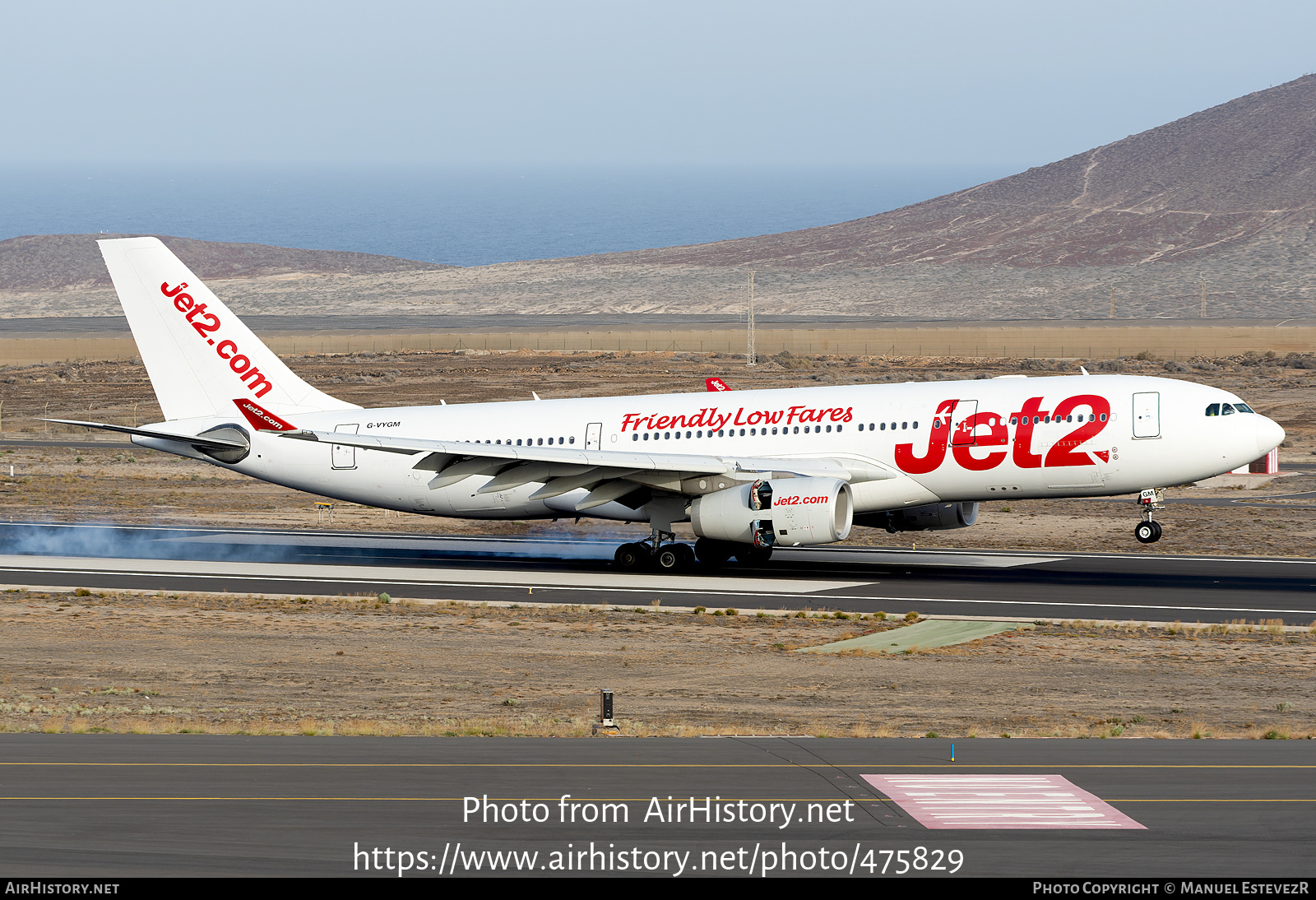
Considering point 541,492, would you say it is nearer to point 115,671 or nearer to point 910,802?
point 115,671

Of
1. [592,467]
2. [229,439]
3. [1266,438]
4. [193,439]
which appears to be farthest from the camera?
[229,439]

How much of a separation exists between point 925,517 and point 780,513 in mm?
5022

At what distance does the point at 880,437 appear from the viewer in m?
37.5

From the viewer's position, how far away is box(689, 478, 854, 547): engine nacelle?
35750mm

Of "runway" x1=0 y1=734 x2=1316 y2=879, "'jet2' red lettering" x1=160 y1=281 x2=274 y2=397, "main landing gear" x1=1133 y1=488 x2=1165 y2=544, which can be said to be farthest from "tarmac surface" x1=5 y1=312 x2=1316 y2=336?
"runway" x1=0 y1=734 x2=1316 y2=879

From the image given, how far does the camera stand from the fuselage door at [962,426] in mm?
36688


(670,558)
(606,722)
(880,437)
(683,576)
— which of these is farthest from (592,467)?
(606,722)

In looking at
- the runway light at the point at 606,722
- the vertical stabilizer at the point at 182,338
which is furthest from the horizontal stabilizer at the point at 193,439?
the runway light at the point at 606,722

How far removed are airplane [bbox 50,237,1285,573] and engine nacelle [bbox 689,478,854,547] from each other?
4 centimetres

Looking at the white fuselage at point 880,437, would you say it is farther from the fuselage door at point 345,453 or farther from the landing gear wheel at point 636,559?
the landing gear wheel at point 636,559

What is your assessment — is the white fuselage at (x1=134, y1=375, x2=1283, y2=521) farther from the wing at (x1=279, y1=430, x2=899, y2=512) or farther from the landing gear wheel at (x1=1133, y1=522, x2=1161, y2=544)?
the landing gear wheel at (x1=1133, y1=522, x2=1161, y2=544)

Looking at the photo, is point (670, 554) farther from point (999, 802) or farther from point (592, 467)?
point (999, 802)

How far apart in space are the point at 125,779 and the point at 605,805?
5701 mm
